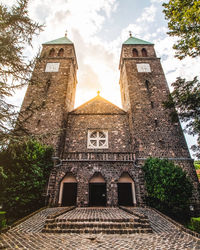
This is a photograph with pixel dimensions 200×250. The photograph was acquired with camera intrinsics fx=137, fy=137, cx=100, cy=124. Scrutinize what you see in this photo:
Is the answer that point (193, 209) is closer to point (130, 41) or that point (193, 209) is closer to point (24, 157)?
point (24, 157)

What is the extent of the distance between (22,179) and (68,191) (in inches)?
161

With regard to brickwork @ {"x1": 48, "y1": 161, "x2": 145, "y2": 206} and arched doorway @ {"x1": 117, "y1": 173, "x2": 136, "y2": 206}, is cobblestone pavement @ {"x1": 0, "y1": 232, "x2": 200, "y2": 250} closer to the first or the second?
brickwork @ {"x1": 48, "y1": 161, "x2": 145, "y2": 206}

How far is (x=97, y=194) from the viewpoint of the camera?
1158cm

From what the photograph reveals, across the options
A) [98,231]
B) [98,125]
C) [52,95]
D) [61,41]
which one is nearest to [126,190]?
[98,231]

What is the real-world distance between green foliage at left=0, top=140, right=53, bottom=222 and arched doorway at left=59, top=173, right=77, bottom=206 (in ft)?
5.50

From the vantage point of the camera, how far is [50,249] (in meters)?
4.44

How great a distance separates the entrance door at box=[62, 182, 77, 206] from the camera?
11214 mm

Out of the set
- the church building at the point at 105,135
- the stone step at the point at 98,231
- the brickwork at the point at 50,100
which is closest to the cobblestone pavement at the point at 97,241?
the stone step at the point at 98,231

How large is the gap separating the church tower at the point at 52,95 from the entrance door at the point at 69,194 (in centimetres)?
360

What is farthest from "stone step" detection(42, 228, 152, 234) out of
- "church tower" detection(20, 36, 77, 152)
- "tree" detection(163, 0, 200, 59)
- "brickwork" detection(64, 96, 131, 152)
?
"tree" detection(163, 0, 200, 59)

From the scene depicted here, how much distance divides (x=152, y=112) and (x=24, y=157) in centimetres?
1252

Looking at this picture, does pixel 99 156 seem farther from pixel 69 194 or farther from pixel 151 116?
pixel 151 116

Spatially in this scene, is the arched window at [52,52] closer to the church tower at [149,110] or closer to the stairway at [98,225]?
the church tower at [149,110]

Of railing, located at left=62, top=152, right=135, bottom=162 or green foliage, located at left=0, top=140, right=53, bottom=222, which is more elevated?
railing, located at left=62, top=152, right=135, bottom=162
